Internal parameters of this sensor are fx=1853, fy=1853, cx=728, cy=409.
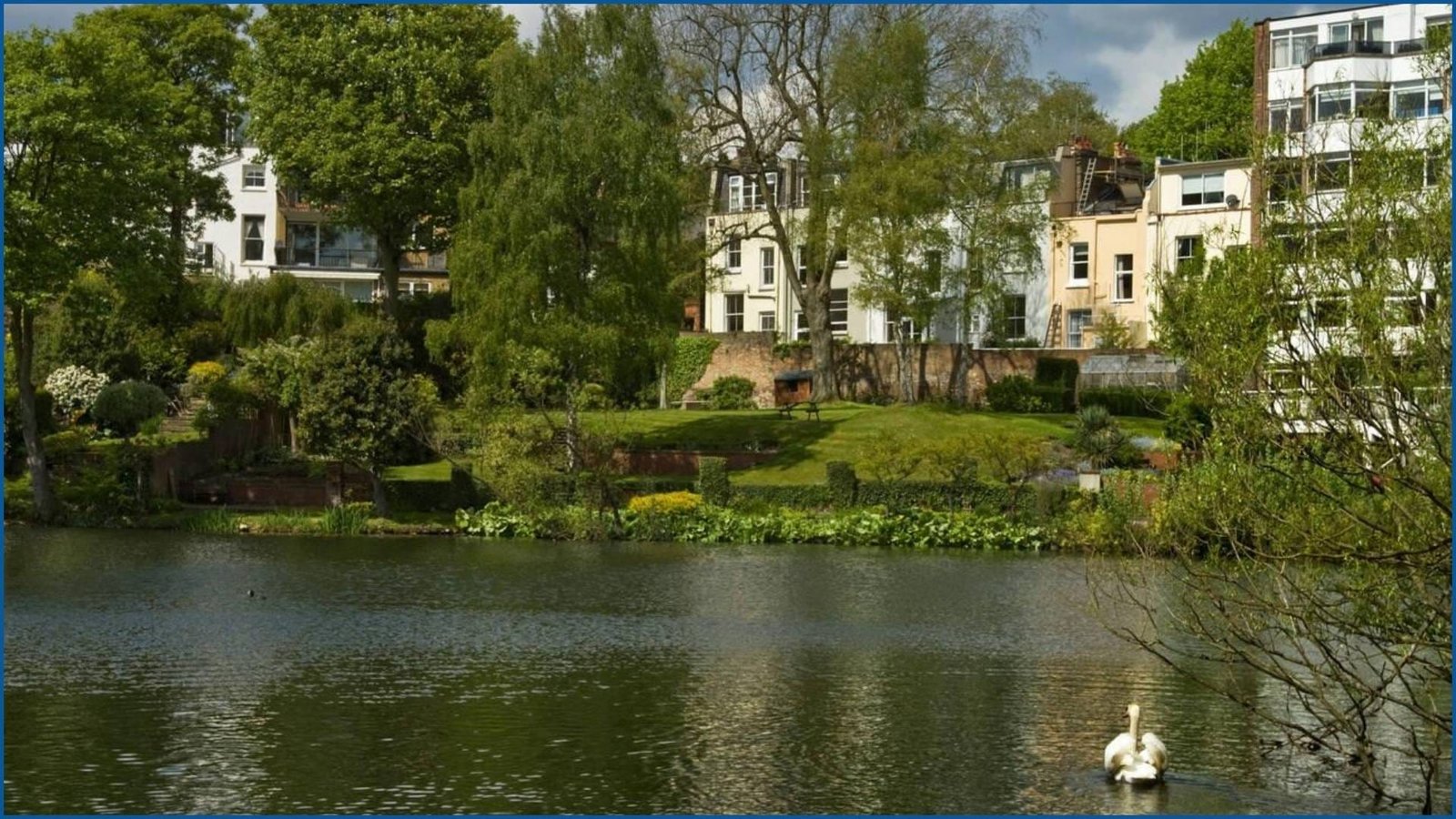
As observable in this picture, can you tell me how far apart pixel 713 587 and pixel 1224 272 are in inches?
898

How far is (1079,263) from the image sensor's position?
8606cm

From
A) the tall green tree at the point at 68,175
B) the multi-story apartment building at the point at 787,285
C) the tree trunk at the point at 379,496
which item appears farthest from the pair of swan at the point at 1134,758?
the multi-story apartment building at the point at 787,285

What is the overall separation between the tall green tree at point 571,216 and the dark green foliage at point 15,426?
46.3 feet

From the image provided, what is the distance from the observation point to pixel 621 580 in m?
43.9

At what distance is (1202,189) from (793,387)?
64.5 feet

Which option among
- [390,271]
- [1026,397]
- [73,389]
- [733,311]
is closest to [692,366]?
[390,271]

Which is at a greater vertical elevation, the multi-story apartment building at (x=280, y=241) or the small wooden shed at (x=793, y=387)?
the multi-story apartment building at (x=280, y=241)

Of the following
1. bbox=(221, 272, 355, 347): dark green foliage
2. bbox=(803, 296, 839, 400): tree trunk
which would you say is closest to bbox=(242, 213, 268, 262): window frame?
bbox=(221, 272, 355, 347): dark green foliage

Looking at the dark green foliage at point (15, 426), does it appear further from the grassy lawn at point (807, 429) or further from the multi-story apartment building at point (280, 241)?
the multi-story apartment building at point (280, 241)

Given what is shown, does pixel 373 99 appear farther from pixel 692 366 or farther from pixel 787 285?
pixel 787 285

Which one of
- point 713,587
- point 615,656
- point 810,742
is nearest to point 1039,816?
point 810,742

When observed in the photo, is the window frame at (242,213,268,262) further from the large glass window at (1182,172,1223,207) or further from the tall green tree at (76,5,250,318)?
the large glass window at (1182,172,1223,207)

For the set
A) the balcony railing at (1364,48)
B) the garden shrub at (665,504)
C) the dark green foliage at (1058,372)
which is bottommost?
the garden shrub at (665,504)

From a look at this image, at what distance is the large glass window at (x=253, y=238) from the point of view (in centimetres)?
10225
